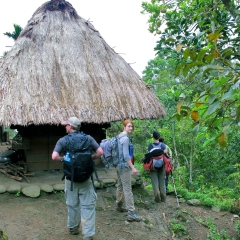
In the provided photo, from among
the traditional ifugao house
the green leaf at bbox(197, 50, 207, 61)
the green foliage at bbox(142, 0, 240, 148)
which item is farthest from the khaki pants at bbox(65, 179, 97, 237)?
the green leaf at bbox(197, 50, 207, 61)

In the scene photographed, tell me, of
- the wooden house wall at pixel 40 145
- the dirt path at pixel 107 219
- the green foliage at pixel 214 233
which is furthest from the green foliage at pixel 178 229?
the wooden house wall at pixel 40 145

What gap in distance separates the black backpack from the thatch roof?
83.0 inches

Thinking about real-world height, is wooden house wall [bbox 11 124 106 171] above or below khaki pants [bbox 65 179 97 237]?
above

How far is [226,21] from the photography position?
3850 millimetres

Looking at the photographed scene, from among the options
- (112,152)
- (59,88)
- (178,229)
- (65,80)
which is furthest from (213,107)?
(65,80)

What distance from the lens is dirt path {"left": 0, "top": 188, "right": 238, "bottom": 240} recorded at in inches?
177

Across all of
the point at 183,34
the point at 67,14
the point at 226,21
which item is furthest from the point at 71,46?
the point at 226,21

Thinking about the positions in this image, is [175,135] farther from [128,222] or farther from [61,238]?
[61,238]

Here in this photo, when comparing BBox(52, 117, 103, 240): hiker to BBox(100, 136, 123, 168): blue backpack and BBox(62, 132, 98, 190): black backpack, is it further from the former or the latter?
BBox(100, 136, 123, 168): blue backpack

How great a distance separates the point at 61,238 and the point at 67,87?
3378 mm

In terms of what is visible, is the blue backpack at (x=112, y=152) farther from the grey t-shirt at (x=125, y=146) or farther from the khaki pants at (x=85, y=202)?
the khaki pants at (x=85, y=202)

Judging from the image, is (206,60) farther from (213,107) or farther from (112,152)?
(112,152)

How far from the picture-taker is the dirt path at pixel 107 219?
4484mm

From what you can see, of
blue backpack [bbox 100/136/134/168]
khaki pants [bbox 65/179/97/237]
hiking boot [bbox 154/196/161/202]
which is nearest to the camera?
khaki pants [bbox 65/179/97/237]
